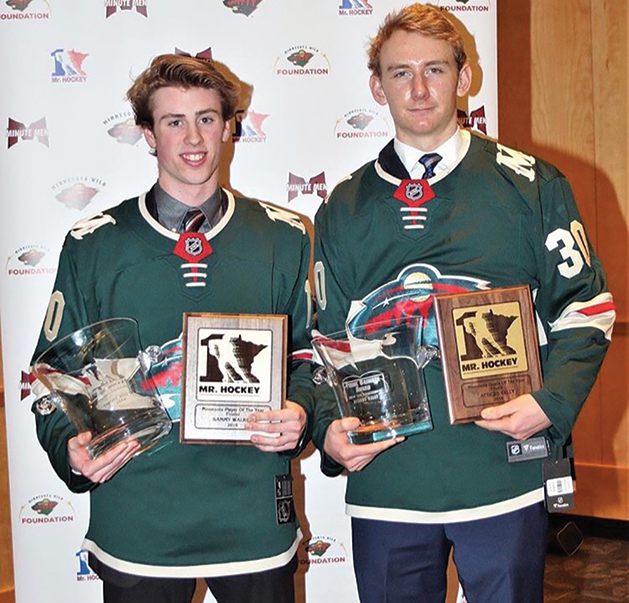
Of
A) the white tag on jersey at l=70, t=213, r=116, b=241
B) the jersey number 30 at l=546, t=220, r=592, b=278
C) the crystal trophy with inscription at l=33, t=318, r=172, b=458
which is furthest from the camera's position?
the white tag on jersey at l=70, t=213, r=116, b=241

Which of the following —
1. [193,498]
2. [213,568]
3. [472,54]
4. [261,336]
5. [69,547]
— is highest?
[472,54]

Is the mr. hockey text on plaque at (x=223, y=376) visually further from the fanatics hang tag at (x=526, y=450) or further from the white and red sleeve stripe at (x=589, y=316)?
the white and red sleeve stripe at (x=589, y=316)

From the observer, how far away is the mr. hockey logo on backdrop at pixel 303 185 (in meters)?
3.15

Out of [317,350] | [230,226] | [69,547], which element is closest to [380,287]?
[317,350]

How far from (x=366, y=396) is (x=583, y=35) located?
3358mm

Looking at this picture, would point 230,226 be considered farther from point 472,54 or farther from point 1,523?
point 1,523

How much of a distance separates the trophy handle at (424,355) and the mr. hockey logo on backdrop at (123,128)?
1.39 m

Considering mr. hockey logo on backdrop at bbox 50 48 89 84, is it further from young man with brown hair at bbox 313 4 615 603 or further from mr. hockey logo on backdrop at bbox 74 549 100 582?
mr. hockey logo on backdrop at bbox 74 549 100 582

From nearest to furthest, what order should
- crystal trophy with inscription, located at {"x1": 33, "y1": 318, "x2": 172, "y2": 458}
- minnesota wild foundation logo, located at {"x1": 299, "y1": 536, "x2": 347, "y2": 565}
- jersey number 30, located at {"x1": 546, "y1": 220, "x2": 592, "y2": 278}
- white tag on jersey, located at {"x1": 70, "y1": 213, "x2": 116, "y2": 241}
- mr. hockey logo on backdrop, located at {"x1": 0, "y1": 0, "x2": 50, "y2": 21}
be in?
crystal trophy with inscription, located at {"x1": 33, "y1": 318, "x2": 172, "y2": 458} → jersey number 30, located at {"x1": 546, "y1": 220, "x2": 592, "y2": 278} → white tag on jersey, located at {"x1": 70, "y1": 213, "x2": 116, "y2": 241} → mr. hockey logo on backdrop, located at {"x1": 0, "y1": 0, "x2": 50, "y2": 21} → minnesota wild foundation logo, located at {"x1": 299, "y1": 536, "x2": 347, "y2": 565}

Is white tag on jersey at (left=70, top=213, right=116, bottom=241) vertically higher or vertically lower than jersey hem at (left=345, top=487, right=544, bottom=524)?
higher

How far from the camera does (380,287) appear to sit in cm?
224

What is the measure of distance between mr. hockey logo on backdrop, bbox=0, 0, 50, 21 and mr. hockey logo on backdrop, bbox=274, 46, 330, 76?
732 millimetres

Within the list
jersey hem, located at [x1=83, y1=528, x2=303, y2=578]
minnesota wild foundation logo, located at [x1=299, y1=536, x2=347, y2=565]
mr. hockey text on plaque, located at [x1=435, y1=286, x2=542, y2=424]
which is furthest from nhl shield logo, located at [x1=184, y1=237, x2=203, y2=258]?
minnesota wild foundation logo, located at [x1=299, y1=536, x2=347, y2=565]

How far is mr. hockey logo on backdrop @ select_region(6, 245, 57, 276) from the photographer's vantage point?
3.13 metres
